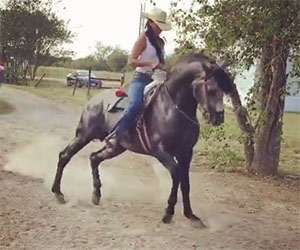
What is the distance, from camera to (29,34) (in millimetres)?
6438

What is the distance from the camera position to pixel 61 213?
3811 millimetres

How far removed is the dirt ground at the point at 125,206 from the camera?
3.37m

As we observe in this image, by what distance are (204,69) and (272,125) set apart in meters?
3.04

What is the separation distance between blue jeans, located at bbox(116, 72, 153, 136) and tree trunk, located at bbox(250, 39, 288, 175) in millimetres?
2352

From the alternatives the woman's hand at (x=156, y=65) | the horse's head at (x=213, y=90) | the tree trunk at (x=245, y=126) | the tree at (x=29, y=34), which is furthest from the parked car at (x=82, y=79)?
the horse's head at (x=213, y=90)

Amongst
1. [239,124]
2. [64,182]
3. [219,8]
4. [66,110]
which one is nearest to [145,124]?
[64,182]

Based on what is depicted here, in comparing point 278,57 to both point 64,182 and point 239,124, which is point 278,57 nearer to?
point 239,124

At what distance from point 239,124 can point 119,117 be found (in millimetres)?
2663

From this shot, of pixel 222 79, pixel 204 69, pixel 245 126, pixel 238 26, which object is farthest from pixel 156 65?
pixel 245 126

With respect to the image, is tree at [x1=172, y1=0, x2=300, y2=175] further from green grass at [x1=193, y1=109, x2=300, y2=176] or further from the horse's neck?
the horse's neck

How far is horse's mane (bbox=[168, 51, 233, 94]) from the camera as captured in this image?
3.24 metres

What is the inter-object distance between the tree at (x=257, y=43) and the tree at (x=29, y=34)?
62.2 inches

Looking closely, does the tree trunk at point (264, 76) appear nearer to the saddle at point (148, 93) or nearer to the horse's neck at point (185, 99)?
the saddle at point (148, 93)

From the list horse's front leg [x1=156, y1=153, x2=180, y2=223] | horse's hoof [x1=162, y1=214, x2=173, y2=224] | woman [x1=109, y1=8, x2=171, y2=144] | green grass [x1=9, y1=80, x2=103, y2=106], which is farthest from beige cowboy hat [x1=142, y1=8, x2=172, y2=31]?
green grass [x1=9, y1=80, x2=103, y2=106]
